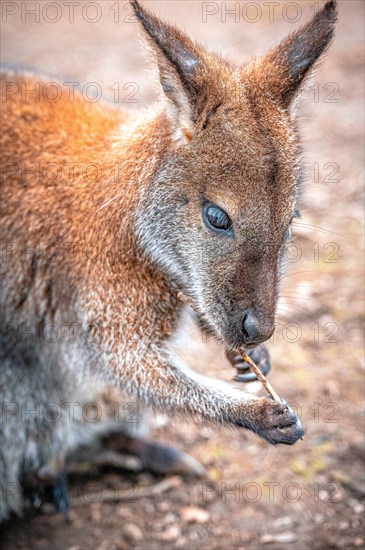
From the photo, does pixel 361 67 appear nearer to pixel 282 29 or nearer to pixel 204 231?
pixel 282 29

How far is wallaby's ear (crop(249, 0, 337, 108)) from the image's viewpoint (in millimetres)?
3697

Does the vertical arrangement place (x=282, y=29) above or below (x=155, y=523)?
above

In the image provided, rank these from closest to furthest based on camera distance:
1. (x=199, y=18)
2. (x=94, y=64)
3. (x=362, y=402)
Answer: (x=362, y=402)
(x=94, y=64)
(x=199, y=18)

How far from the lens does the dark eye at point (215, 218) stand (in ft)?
11.5

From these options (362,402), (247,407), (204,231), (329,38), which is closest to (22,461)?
(247,407)

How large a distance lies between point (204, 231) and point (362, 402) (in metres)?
2.22

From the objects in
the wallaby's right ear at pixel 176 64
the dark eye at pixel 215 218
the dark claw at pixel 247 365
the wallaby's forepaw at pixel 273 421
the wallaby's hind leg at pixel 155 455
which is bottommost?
the wallaby's hind leg at pixel 155 455

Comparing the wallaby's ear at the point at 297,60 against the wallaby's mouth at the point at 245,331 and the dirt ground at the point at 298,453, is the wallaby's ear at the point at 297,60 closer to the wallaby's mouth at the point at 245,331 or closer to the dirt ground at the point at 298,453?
the dirt ground at the point at 298,453

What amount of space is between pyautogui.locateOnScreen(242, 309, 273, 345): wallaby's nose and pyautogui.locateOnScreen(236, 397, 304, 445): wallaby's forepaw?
359 millimetres

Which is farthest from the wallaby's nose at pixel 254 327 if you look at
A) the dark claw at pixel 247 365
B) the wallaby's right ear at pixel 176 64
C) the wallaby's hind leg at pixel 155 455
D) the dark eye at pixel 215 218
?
the wallaby's hind leg at pixel 155 455

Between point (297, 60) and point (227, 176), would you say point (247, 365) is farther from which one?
point (297, 60)

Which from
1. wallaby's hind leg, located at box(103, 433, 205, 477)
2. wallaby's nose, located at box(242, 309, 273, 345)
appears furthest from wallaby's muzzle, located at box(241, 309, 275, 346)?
wallaby's hind leg, located at box(103, 433, 205, 477)

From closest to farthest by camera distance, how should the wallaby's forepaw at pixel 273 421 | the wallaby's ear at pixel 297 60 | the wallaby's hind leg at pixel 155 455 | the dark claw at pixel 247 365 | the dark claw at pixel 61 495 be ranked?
the wallaby's forepaw at pixel 273 421 < the wallaby's ear at pixel 297 60 < the dark claw at pixel 247 365 < the dark claw at pixel 61 495 < the wallaby's hind leg at pixel 155 455

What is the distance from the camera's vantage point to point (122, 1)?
12133mm
